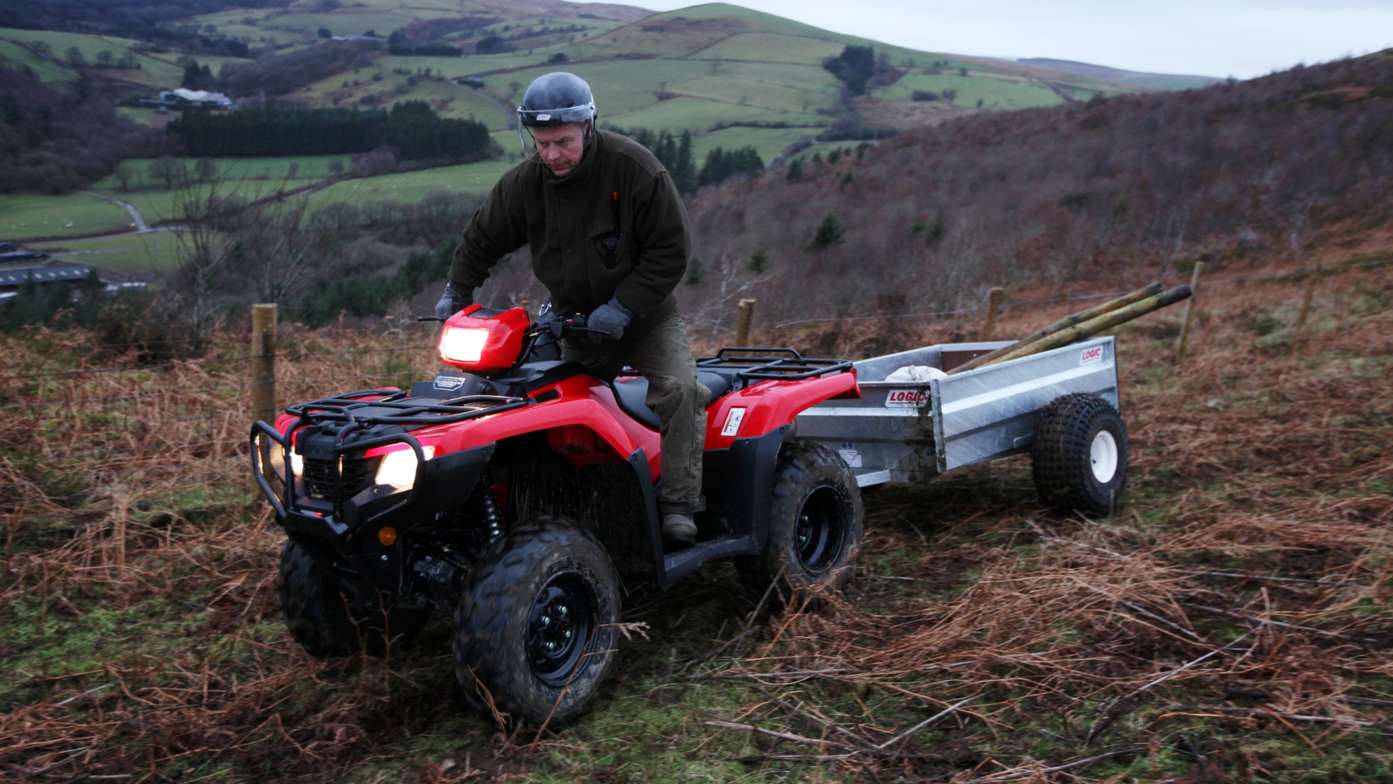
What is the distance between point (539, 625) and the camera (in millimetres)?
3590

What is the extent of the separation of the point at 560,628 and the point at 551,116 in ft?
5.86

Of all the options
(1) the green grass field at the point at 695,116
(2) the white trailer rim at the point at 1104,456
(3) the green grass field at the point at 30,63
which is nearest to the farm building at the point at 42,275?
(2) the white trailer rim at the point at 1104,456

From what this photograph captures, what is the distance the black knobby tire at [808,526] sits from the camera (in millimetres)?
4594

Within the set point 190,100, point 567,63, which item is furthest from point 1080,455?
point 567,63

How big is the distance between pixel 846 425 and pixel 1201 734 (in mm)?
2989

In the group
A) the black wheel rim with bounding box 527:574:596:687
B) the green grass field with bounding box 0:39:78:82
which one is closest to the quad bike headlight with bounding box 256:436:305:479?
the black wheel rim with bounding box 527:574:596:687

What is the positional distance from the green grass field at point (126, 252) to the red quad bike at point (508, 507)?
8.27 metres

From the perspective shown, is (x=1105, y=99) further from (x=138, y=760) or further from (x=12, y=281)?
(x=138, y=760)

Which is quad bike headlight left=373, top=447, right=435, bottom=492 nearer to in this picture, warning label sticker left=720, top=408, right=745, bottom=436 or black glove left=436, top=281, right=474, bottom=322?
black glove left=436, top=281, right=474, bottom=322

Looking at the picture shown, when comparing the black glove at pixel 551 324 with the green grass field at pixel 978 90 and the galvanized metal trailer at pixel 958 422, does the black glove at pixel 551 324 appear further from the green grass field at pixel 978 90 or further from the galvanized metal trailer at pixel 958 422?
the green grass field at pixel 978 90

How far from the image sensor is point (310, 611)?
398 cm

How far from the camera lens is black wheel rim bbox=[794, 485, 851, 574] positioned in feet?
16.3

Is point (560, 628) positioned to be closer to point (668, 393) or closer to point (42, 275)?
point (668, 393)

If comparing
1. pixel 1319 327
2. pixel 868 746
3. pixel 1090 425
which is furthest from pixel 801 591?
pixel 1319 327
